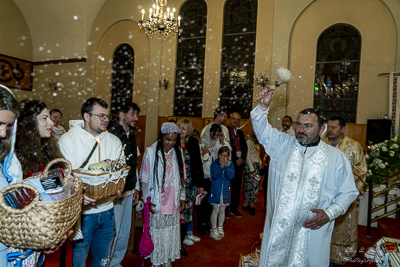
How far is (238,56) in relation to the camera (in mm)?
10578

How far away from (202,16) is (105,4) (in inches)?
191

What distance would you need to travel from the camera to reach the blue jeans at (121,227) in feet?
10.4

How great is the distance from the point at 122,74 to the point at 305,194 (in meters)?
11.7

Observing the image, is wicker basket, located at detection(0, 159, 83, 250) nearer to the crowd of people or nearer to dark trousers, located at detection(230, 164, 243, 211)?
the crowd of people

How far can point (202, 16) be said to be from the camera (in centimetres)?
1123

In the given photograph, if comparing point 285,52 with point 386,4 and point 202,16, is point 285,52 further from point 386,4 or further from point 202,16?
point 202,16

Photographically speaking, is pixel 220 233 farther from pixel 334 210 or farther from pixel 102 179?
pixel 102 179

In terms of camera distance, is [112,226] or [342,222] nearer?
[112,226]

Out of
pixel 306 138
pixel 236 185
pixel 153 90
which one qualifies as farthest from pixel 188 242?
pixel 153 90

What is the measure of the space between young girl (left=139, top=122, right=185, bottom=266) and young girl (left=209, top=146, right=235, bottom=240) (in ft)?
4.71

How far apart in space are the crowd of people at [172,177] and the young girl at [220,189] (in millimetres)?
777

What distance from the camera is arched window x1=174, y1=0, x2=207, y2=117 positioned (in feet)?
36.9

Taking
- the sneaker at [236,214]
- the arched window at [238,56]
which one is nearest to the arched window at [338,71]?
the arched window at [238,56]

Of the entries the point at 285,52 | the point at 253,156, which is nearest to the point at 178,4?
the point at 285,52
